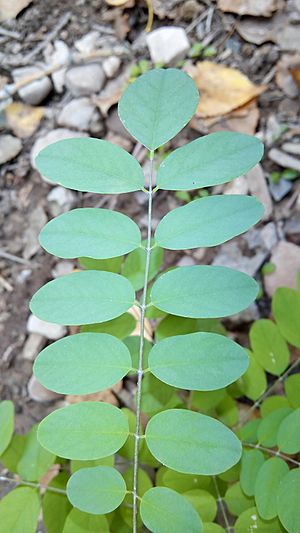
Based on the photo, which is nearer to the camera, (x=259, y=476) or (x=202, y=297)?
(x=202, y=297)

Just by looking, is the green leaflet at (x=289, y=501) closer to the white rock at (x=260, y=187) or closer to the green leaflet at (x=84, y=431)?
the green leaflet at (x=84, y=431)

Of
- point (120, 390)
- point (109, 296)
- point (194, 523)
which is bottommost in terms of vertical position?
point (120, 390)

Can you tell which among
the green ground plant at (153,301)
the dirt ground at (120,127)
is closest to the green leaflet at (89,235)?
the green ground plant at (153,301)

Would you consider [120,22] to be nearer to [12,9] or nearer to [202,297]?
[12,9]

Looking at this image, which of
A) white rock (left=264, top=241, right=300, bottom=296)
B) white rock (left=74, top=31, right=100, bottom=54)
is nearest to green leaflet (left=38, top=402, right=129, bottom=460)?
white rock (left=264, top=241, right=300, bottom=296)

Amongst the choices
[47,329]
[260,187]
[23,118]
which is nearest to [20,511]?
[47,329]

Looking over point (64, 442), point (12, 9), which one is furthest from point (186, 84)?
point (12, 9)
